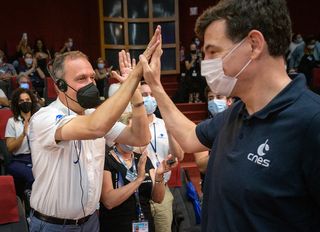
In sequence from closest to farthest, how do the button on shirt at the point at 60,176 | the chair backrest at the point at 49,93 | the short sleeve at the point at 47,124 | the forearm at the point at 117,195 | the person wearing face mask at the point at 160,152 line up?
the short sleeve at the point at 47,124
the button on shirt at the point at 60,176
the forearm at the point at 117,195
the person wearing face mask at the point at 160,152
the chair backrest at the point at 49,93

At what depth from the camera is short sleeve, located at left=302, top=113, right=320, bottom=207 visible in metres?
1.10

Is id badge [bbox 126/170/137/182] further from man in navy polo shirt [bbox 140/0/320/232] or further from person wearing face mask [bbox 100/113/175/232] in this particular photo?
man in navy polo shirt [bbox 140/0/320/232]

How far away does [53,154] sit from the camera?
2.10 meters

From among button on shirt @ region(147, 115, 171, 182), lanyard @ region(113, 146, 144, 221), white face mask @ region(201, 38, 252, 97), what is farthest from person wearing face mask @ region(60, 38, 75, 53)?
white face mask @ region(201, 38, 252, 97)

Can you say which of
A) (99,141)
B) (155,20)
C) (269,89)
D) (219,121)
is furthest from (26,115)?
(155,20)

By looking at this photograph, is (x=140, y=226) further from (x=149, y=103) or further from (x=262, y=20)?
(x=262, y=20)

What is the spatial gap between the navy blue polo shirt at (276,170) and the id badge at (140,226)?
4.50 feet

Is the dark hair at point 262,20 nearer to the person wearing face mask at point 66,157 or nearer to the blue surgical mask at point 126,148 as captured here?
the person wearing face mask at point 66,157

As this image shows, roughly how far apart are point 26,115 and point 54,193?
3360mm

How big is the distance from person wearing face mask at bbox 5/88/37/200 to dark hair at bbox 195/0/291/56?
12.0 ft

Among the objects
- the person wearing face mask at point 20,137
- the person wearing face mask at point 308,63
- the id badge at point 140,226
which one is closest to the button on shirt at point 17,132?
the person wearing face mask at point 20,137

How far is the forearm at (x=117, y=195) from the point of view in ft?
8.21

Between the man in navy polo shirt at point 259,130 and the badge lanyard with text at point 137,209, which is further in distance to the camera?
the badge lanyard with text at point 137,209

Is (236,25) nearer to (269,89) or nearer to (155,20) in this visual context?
(269,89)
